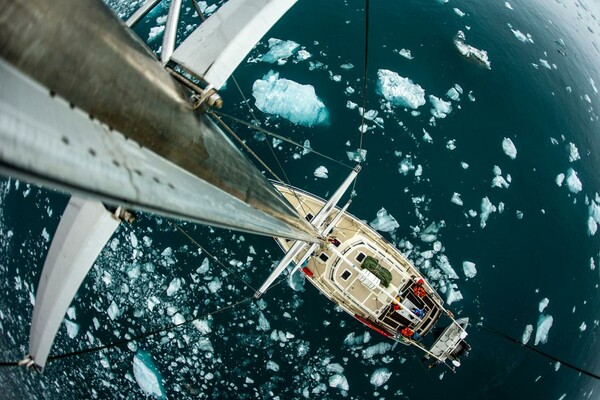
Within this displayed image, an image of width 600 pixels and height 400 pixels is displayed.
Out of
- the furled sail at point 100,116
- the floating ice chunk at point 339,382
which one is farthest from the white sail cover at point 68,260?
the floating ice chunk at point 339,382

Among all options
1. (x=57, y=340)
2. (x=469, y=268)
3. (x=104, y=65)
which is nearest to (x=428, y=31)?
(x=469, y=268)

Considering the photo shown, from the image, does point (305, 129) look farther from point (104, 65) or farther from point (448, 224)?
point (104, 65)

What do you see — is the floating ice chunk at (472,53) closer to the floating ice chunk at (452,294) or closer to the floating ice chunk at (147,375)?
the floating ice chunk at (452,294)

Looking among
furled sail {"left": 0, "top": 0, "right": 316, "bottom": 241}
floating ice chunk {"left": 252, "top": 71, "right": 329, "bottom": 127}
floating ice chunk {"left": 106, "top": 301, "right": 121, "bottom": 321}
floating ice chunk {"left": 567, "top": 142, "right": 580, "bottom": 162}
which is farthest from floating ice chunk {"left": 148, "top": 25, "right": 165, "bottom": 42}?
floating ice chunk {"left": 567, "top": 142, "right": 580, "bottom": 162}

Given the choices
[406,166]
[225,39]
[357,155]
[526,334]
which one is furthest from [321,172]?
[526,334]

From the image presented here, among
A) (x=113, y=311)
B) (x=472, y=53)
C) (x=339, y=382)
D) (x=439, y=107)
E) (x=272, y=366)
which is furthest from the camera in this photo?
(x=472, y=53)

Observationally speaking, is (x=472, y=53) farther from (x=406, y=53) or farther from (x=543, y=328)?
(x=543, y=328)
